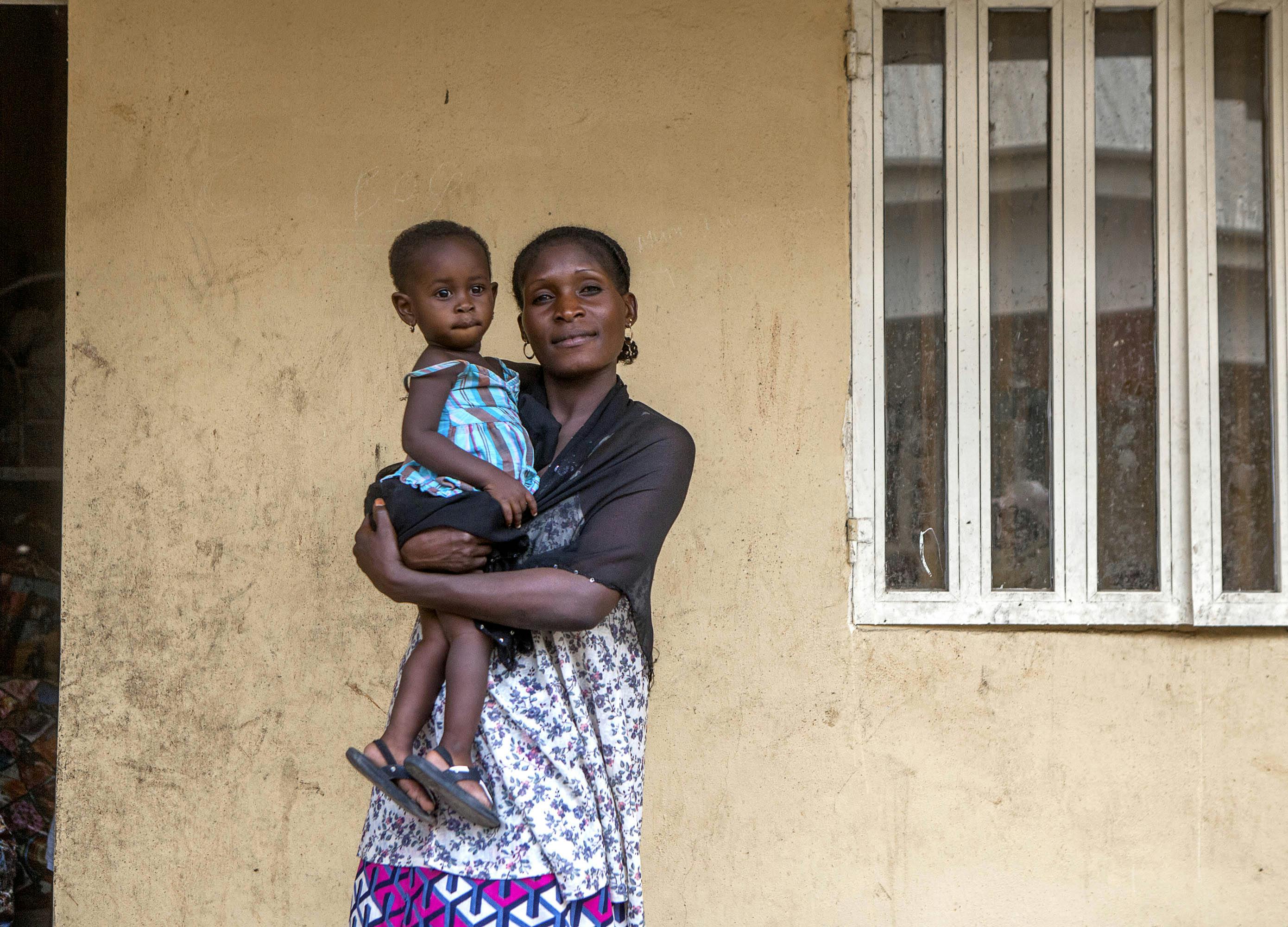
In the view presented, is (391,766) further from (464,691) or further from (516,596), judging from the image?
(516,596)

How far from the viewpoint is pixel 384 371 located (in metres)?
3.08

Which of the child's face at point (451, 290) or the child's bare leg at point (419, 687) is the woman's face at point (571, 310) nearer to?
the child's face at point (451, 290)

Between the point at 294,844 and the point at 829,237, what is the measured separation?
86.8 inches

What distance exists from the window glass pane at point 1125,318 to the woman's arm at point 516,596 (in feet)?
6.32

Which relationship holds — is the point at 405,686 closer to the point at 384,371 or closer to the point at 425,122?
the point at 384,371

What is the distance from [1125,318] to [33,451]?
3.16 metres

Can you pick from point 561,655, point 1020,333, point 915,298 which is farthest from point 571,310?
point 1020,333

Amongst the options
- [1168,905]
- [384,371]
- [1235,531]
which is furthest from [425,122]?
[1168,905]

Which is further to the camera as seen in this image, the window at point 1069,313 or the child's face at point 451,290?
the window at point 1069,313

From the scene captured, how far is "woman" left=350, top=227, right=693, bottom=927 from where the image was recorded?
1.73 meters

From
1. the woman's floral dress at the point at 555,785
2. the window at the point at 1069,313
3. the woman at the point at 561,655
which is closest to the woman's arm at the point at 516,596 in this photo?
the woman at the point at 561,655

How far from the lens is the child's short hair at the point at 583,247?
1.91 meters

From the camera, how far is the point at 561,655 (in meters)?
1.79

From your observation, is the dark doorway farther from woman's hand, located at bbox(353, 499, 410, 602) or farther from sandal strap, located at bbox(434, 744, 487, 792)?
sandal strap, located at bbox(434, 744, 487, 792)
